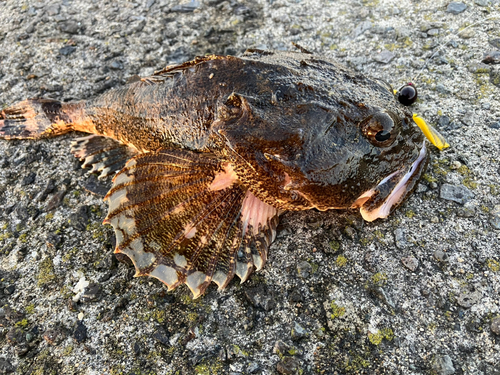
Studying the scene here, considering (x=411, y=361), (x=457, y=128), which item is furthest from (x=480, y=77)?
(x=411, y=361)

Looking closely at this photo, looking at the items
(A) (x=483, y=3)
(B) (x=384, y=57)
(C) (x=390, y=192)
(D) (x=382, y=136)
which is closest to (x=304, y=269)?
(C) (x=390, y=192)

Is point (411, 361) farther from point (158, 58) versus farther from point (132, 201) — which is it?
point (158, 58)

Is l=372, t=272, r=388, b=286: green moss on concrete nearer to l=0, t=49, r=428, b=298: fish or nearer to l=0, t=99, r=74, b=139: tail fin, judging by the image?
l=0, t=49, r=428, b=298: fish

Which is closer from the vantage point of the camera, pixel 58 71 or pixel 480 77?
pixel 480 77

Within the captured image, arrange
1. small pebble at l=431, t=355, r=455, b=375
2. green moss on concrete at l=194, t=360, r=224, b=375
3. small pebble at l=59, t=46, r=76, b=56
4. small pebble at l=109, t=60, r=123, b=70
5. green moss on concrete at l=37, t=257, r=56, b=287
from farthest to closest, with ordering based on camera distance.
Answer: small pebble at l=59, t=46, r=76, b=56
small pebble at l=109, t=60, r=123, b=70
green moss on concrete at l=37, t=257, r=56, b=287
green moss on concrete at l=194, t=360, r=224, b=375
small pebble at l=431, t=355, r=455, b=375

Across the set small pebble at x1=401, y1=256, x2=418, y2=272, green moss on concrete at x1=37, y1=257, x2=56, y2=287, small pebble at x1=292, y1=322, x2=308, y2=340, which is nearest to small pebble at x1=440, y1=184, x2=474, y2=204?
small pebble at x1=401, y1=256, x2=418, y2=272

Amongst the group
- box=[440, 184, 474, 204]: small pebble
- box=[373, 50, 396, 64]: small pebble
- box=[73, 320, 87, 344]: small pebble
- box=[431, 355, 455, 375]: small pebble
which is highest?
box=[373, 50, 396, 64]: small pebble

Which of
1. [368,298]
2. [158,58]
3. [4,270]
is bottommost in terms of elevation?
[4,270]
